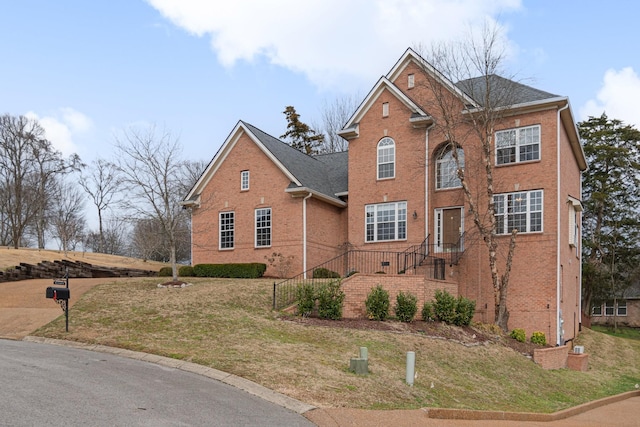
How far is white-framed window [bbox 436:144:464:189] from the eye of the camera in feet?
82.7

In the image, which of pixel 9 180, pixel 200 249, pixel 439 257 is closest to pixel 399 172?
pixel 439 257

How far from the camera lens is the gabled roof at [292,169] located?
90.6 feet

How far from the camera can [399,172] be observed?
26344 millimetres

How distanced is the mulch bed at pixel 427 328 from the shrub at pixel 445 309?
28cm

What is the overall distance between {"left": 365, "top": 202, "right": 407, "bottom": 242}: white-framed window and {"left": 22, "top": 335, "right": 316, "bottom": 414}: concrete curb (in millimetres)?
14866

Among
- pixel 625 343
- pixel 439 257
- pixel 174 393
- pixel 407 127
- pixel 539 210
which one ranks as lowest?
pixel 625 343

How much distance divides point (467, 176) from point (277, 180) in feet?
29.0

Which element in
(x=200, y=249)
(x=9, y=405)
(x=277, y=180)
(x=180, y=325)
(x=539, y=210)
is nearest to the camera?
(x=9, y=405)

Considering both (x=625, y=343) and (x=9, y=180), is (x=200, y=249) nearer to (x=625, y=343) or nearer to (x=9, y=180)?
(x=625, y=343)

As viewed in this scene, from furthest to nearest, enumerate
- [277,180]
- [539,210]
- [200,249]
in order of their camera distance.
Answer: [200,249], [277,180], [539,210]

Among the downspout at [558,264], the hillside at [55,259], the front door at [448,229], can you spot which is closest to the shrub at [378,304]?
the front door at [448,229]

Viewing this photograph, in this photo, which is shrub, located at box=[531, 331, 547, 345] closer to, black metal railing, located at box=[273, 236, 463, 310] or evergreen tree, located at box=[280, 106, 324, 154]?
black metal railing, located at box=[273, 236, 463, 310]

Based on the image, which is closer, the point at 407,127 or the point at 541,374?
the point at 541,374

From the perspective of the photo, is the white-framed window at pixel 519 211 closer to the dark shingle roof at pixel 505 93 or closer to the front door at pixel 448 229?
the front door at pixel 448 229
